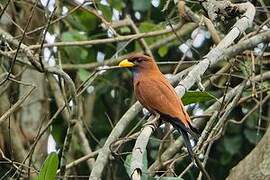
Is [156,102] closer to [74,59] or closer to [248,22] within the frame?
[248,22]

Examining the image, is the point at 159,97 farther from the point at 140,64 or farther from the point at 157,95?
the point at 140,64

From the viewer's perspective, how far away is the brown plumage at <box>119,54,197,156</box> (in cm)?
364

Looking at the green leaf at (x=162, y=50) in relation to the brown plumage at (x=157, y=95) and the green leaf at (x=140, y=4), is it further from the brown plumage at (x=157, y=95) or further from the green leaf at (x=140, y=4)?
the brown plumage at (x=157, y=95)

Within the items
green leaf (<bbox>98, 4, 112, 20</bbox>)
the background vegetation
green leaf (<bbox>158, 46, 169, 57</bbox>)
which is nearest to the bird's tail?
the background vegetation

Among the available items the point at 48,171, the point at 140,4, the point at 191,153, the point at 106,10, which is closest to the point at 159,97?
the point at 191,153

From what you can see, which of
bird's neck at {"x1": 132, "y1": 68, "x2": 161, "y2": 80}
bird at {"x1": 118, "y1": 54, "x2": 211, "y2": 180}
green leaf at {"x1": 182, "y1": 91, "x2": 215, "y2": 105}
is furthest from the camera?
bird's neck at {"x1": 132, "y1": 68, "x2": 161, "y2": 80}

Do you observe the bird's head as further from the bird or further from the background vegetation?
the background vegetation

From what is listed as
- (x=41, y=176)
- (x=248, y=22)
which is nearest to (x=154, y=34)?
(x=248, y=22)

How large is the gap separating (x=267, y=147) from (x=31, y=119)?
6.40 ft

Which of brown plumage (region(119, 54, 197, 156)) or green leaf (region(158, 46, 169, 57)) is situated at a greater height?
brown plumage (region(119, 54, 197, 156))

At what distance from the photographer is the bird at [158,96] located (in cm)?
362

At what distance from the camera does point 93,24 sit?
5824 mm

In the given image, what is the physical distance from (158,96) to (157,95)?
0.8 inches

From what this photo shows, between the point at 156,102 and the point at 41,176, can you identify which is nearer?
the point at 41,176
